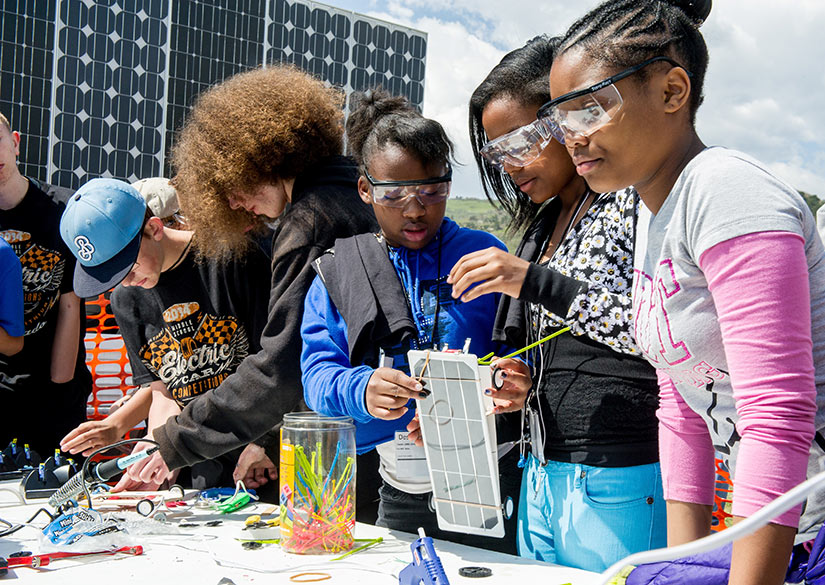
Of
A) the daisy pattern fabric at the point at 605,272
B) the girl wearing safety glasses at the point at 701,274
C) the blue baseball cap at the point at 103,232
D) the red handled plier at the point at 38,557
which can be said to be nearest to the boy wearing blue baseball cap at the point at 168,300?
the blue baseball cap at the point at 103,232

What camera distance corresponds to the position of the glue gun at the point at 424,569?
4.37ft

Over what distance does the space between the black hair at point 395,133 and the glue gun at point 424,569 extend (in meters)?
0.99

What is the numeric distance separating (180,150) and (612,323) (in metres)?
1.69

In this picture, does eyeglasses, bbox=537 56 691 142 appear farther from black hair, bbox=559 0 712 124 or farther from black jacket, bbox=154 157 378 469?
black jacket, bbox=154 157 378 469

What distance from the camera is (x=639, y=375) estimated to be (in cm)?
157

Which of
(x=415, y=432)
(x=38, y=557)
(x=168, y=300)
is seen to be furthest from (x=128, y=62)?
(x=415, y=432)

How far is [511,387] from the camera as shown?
164 cm

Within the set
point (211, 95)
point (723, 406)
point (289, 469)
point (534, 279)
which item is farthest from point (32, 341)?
point (723, 406)

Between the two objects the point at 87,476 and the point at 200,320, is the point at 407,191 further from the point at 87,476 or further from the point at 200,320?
the point at 87,476

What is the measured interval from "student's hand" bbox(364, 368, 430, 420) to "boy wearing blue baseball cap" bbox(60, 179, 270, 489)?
88 cm

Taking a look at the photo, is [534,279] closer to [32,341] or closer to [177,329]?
[177,329]

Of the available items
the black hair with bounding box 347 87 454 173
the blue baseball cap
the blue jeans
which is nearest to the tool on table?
the blue baseball cap

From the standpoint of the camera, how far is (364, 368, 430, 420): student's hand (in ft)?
5.19

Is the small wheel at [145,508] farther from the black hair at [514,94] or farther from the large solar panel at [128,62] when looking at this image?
the large solar panel at [128,62]
